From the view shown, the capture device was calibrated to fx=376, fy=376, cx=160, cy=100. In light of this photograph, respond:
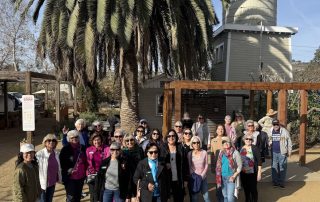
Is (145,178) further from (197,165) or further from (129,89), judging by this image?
(129,89)

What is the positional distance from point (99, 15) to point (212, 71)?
12.6 metres

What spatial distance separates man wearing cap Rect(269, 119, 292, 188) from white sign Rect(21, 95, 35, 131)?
5622mm

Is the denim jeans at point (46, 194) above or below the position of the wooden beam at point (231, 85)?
below

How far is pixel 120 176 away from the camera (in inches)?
221

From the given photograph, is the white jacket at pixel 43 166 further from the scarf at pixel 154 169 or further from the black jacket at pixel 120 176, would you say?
the scarf at pixel 154 169

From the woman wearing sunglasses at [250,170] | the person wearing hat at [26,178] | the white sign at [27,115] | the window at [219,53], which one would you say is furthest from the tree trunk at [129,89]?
the window at [219,53]

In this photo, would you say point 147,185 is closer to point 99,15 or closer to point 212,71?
point 99,15

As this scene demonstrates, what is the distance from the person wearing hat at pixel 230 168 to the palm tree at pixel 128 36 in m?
5.44

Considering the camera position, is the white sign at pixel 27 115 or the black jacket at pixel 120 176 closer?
the black jacket at pixel 120 176

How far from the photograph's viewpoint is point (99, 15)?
10.7 meters

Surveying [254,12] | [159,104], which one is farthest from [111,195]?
[254,12]

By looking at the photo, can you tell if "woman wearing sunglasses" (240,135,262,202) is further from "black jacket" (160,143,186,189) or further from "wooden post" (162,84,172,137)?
"wooden post" (162,84,172,137)

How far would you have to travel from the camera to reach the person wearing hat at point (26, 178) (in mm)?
4812

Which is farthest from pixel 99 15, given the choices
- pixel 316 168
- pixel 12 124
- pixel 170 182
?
pixel 12 124
